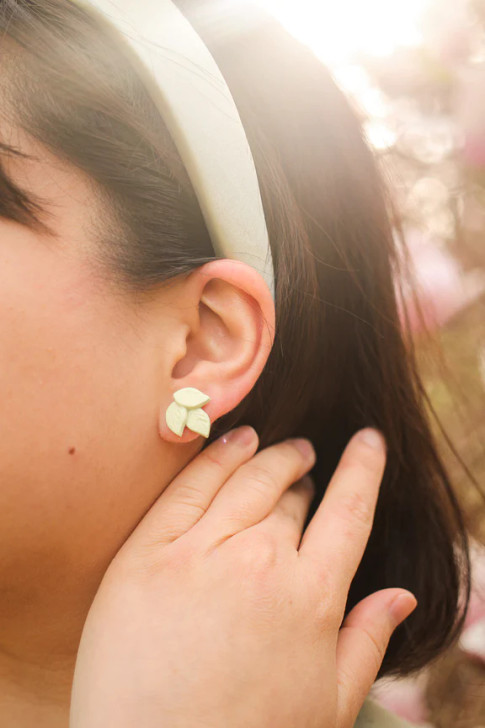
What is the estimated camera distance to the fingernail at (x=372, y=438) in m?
1.44

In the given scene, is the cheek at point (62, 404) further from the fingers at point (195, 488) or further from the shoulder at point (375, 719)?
the shoulder at point (375, 719)

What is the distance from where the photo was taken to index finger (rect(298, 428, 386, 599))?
115 centimetres

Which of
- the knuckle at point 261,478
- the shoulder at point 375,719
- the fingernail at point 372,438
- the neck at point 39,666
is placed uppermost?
the fingernail at point 372,438

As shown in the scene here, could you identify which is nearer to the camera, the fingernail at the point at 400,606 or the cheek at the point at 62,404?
the cheek at the point at 62,404

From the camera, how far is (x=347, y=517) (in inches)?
48.8

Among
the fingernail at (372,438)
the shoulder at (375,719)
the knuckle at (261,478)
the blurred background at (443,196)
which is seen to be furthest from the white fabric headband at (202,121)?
the shoulder at (375,719)

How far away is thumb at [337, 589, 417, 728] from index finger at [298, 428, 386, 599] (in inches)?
3.2

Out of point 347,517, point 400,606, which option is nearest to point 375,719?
point 400,606

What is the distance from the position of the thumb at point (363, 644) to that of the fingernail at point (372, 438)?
307mm

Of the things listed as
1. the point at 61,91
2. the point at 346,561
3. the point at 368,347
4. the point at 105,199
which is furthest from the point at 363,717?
the point at 61,91

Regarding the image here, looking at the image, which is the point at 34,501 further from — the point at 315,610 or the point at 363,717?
the point at 363,717

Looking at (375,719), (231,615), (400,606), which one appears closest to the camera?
(231,615)

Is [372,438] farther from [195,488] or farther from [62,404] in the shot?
[62,404]

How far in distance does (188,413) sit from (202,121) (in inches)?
19.3
